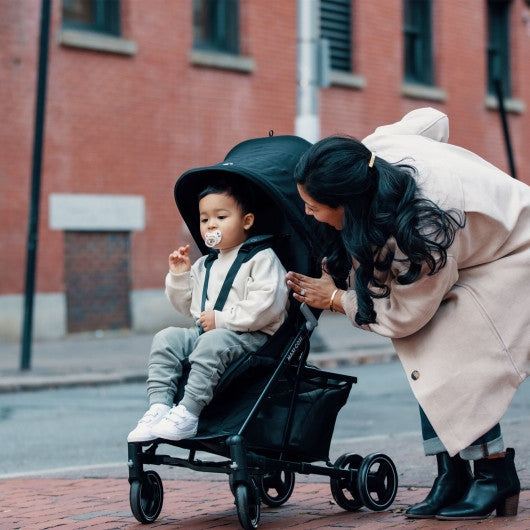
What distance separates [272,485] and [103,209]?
46.6 ft

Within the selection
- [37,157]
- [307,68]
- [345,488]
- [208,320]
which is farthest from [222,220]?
[307,68]

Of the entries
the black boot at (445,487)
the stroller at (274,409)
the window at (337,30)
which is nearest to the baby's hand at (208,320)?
the stroller at (274,409)

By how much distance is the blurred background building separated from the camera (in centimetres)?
1836

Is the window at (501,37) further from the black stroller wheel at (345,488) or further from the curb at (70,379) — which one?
the black stroller wheel at (345,488)

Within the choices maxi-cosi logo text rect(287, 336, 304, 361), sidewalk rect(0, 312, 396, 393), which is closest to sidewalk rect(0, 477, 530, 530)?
maxi-cosi logo text rect(287, 336, 304, 361)

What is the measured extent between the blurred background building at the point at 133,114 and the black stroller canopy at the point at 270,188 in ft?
36.8

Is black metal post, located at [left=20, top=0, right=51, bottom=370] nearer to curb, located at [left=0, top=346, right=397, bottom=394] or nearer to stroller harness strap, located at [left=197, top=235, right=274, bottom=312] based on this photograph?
curb, located at [left=0, top=346, right=397, bottom=394]

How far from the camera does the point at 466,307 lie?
4902 mm

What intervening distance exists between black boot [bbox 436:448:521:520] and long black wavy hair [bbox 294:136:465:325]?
35.5 inches

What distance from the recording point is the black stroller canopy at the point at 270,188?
5219 mm

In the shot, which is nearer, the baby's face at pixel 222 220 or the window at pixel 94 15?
the baby's face at pixel 222 220

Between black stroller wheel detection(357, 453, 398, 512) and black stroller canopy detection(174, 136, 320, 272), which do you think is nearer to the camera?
black stroller canopy detection(174, 136, 320, 272)

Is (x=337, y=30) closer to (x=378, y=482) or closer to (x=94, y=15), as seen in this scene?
(x=94, y=15)

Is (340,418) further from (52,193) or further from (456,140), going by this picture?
(456,140)
